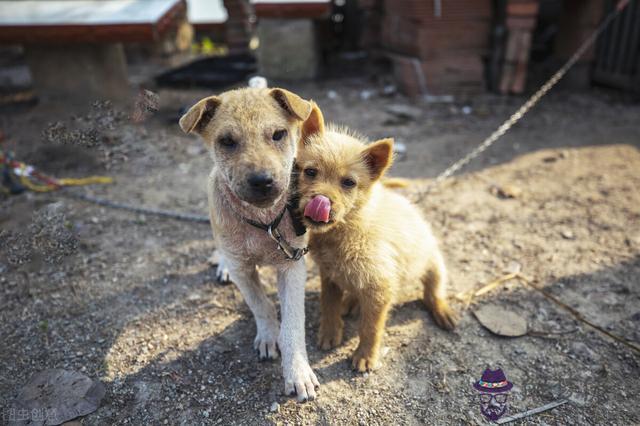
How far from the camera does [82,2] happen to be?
295 inches

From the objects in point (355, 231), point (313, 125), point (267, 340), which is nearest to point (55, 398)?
point (267, 340)

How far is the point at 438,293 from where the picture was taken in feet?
11.6

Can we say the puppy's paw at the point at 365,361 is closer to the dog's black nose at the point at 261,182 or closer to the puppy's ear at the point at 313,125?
the dog's black nose at the point at 261,182

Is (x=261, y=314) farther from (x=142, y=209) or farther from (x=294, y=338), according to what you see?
(x=142, y=209)

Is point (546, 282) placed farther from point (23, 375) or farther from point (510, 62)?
point (510, 62)

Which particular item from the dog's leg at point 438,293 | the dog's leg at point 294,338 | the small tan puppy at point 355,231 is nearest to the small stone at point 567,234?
the dog's leg at point 438,293

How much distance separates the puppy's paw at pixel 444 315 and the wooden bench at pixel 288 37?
6740 millimetres

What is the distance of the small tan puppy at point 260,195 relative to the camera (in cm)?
255

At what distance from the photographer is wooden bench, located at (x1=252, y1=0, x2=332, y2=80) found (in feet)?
27.7

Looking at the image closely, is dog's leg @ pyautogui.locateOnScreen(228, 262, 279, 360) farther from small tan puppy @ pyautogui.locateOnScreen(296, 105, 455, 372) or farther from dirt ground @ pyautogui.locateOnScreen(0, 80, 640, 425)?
small tan puppy @ pyautogui.locateOnScreen(296, 105, 455, 372)

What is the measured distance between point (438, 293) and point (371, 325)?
77cm

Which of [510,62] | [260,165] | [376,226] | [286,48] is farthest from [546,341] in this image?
[286,48]

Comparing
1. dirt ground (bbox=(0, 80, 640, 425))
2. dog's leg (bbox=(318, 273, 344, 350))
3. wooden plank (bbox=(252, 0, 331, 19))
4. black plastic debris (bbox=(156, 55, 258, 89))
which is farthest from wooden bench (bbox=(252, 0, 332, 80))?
dog's leg (bbox=(318, 273, 344, 350))

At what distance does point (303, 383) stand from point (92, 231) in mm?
2999
